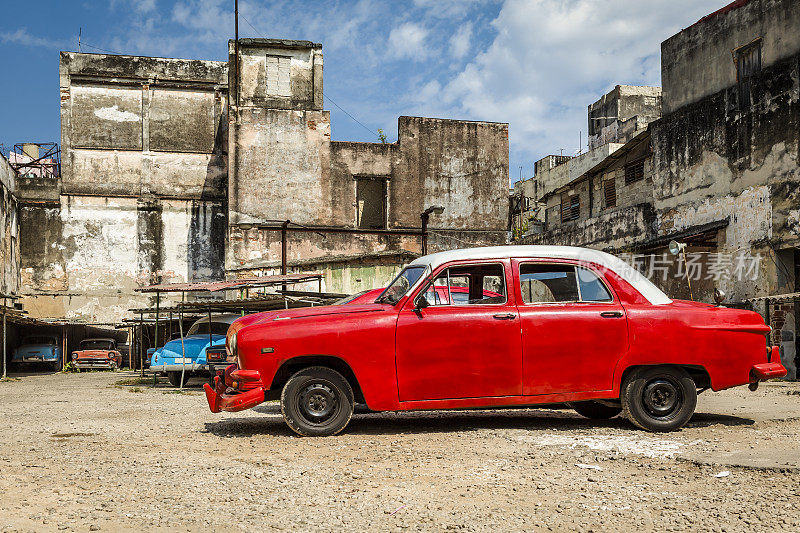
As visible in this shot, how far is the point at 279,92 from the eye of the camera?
2989cm

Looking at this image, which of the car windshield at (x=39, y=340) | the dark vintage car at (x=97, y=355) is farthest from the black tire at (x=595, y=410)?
the car windshield at (x=39, y=340)

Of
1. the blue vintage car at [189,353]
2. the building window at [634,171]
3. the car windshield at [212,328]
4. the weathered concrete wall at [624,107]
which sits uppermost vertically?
the weathered concrete wall at [624,107]

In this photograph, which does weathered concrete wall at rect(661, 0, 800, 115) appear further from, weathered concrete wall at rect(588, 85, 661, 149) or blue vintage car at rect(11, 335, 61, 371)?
blue vintage car at rect(11, 335, 61, 371)

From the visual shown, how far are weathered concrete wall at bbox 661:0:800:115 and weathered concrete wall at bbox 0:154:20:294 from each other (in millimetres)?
23147

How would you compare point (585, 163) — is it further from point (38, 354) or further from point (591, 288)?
point (591, 288)

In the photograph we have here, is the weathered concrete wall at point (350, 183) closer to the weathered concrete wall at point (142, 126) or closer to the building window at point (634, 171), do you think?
the weathered concrete wall at point (142, 126)

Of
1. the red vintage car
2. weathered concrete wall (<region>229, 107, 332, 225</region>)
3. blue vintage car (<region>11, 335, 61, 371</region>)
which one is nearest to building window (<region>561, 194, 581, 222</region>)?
weathered concrete wall (<region>229, 107, 332, 225</region>)

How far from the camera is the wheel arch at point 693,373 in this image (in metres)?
7.14

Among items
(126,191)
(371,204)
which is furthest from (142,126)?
(371,204)

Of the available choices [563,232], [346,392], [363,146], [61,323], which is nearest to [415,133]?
[363,146]

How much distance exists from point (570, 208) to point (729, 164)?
12.2 metres

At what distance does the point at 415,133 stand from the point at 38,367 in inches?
681

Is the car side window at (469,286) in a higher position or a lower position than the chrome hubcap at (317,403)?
higher

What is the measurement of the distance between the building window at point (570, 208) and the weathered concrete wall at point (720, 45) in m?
8.17
